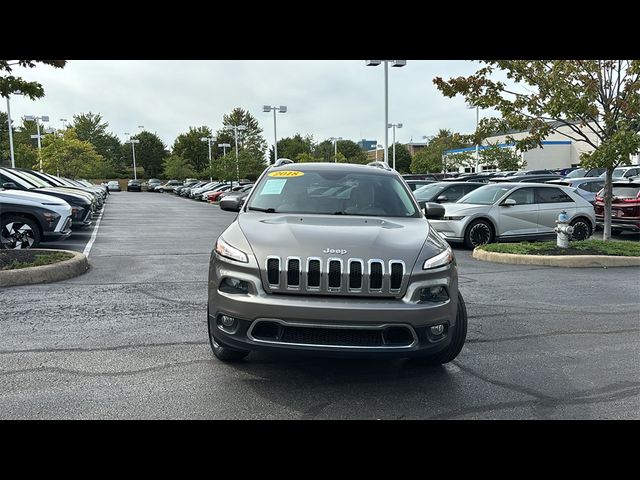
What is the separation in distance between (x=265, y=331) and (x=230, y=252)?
0.68 metres

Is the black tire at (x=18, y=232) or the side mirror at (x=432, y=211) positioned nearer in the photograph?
the side mirror at (x=432, y=211)

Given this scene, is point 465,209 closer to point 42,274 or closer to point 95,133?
point 42,274

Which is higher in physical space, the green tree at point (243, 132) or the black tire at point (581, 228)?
the green tree at point (243, 132)

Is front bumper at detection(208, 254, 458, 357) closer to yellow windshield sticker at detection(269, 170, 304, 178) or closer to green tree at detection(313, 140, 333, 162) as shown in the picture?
yellow windshield sticker at detection(269, 170, 304, 178)

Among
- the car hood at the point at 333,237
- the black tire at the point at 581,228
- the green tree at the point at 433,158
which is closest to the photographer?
the car hood at the point at 333,237

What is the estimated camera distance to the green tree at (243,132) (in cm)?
10331

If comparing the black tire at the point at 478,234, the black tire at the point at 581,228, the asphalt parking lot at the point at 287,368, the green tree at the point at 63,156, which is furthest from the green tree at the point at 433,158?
the asphalt parking lot at the point at 287,368

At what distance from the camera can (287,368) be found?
4617 mm

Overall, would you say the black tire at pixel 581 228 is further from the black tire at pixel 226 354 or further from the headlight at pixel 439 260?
the black tire at pixel 226 354

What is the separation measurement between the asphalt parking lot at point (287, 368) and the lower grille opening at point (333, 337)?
1.51 ft

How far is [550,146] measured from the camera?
62.7 metres

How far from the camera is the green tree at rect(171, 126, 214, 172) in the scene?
101m

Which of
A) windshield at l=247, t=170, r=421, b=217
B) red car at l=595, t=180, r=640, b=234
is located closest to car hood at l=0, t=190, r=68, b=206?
windshield at l=247, t=170, r=421, b=217
